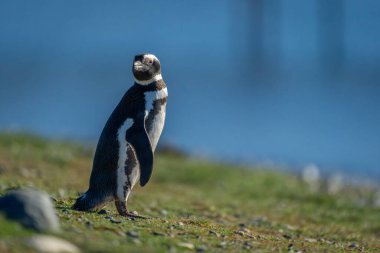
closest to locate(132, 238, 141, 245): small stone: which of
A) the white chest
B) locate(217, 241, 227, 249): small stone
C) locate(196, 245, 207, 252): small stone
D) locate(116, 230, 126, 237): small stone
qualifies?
locate(116, 230, 126, 237): small stone

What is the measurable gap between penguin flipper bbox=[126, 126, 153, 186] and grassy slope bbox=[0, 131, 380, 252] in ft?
1.33

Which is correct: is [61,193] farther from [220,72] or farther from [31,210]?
[220,72]

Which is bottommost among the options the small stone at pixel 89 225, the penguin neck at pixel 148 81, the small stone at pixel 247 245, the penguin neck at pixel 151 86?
the small stone at pixel 247 245

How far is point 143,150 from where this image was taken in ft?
25.4

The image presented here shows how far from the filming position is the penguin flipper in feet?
25.3

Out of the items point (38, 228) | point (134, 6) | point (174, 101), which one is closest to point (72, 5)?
point (134, 6)

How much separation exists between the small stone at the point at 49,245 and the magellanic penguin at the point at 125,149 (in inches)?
73.9

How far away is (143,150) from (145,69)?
751mm

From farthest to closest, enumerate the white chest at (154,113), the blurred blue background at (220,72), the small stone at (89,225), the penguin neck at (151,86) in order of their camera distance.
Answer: the blurred blue background at (220,72) → the penguin neck at (151,86) → the white chest at (154,113) → the small stone at (89,225)

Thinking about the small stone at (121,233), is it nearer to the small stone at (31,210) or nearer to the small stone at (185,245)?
the small stone at (185,245)

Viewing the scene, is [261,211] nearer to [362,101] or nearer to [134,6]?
[362,101]

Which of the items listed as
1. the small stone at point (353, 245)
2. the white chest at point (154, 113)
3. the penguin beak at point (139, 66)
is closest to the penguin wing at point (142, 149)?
the white chest at point (154, 113)

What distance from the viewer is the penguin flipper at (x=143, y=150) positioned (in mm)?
7715

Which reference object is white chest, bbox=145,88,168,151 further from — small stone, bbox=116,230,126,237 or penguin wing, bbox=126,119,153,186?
small stone, bbox=116,230,126,237
